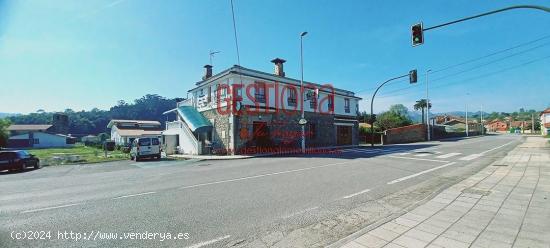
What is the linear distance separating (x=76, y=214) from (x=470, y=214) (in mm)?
8012

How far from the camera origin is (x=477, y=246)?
335cm

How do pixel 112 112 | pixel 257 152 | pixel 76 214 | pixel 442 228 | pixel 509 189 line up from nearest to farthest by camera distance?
pixel 442 228, pixel 76 214, pixel 509 189, pixel 257 152, pixel 112 112

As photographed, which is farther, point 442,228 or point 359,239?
point 442,228

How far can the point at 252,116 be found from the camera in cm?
2166

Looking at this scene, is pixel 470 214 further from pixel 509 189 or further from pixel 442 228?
pixel 509 189

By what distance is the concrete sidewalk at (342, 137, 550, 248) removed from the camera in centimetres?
352

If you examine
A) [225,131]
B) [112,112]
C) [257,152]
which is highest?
[112,112]

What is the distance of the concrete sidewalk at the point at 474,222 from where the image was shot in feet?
11.6

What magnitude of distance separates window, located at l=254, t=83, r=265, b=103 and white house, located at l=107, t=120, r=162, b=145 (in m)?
33.5

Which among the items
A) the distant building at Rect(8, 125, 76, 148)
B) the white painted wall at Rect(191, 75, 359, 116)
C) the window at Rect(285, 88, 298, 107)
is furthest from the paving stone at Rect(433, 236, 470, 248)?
the distant building at Rect(8, 125, 76, 148)

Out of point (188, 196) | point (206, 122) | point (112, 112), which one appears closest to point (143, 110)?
point (112, 112)

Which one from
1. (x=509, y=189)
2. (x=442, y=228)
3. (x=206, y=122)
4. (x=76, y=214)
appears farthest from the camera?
(x=206, y=122)

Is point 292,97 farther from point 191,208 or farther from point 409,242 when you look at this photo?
point 409,242

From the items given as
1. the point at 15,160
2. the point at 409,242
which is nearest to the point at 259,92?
the point at 15,160
